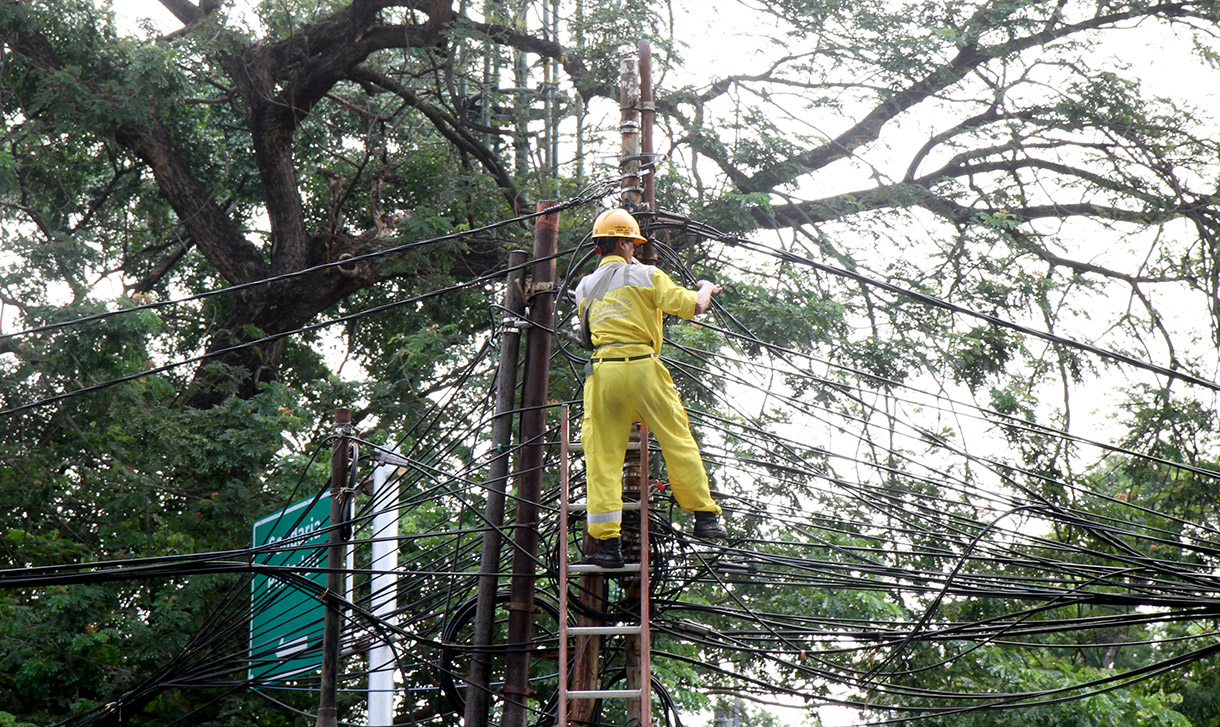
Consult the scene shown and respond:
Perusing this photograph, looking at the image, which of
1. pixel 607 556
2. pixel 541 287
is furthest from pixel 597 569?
pixel 541 287

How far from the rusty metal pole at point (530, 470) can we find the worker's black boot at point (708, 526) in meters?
0.95

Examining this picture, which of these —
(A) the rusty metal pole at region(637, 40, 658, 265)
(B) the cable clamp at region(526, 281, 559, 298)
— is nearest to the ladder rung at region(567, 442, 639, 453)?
(B) the cable clamp at region(526, 281, 559, 298)

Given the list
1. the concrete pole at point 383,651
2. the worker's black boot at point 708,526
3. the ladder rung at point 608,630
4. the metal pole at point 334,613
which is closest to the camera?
the ladder rung at point 608,630

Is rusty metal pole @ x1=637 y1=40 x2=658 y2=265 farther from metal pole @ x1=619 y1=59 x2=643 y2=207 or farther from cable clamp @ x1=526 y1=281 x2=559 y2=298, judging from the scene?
cable clamp @ x1=526 y1=281 x2=559 y2=298

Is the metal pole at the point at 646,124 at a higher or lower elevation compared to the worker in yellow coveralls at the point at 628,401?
higher

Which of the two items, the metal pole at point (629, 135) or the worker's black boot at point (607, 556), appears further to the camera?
the metal pole at point (629, 135)

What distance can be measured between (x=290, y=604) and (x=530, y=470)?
3.25 meters

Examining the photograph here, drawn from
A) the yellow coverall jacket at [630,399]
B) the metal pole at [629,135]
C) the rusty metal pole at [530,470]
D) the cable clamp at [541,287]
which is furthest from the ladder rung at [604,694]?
the metal pole at [629,135]

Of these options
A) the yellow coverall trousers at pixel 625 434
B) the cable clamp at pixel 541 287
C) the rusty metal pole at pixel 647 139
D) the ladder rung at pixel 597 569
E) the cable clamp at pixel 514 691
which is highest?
the rusty metal pole at pixel 647 139

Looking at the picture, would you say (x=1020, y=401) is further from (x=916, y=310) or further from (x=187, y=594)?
(x=187, y=594)

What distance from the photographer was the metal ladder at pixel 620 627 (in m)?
6.36

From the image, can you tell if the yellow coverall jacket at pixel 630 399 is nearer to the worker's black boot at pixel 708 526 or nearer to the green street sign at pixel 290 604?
the worker's black boot at pixel 708 526

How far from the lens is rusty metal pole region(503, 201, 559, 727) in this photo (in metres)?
7.08

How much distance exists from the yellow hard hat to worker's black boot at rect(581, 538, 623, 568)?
167 cm
